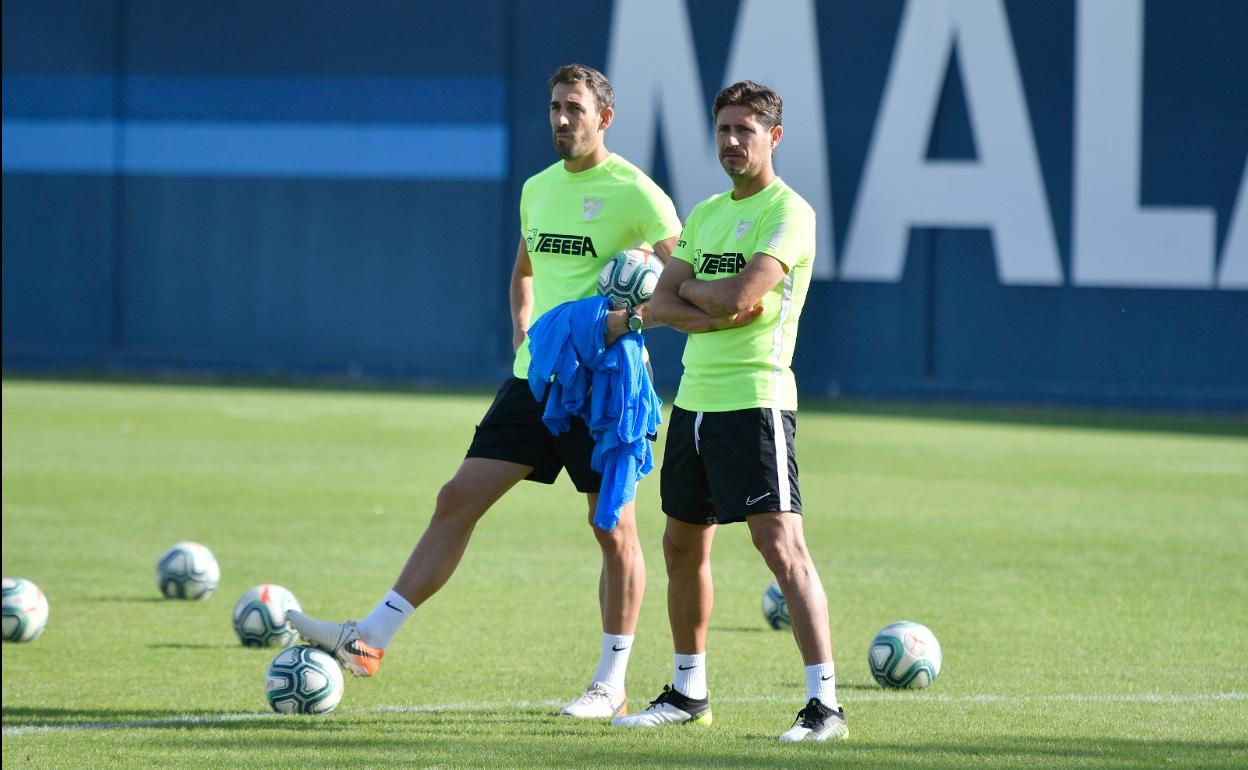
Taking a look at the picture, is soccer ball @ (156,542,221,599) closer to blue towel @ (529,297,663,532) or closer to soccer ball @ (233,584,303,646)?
soccer ball @ (233,584,303,646)

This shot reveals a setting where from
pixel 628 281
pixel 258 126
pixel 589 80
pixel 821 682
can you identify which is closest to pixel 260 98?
pixel 258 126

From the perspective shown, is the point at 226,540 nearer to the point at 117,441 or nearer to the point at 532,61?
the point at 117,441

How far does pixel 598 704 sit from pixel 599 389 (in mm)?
1253

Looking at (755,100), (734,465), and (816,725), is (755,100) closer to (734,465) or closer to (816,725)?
(734,465)

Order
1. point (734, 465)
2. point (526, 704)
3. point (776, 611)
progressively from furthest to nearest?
1. point (776, 611)
2. point (526, 704)
3. point (734, 465)

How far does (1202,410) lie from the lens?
82.4ft

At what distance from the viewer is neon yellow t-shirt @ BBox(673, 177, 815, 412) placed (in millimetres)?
6367

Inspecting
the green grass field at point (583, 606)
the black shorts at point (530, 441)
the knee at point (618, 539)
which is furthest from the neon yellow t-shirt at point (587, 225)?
the green grass field at point (583, 606)

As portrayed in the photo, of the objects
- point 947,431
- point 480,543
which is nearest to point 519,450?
point 480,543

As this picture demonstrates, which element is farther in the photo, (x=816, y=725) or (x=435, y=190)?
(x=435, y=190)

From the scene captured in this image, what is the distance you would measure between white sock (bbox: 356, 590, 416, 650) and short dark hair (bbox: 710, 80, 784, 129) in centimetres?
229

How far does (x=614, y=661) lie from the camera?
7.08 m

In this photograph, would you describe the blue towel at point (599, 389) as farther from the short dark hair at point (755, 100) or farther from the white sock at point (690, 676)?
the short dark hair at point (755, 100)

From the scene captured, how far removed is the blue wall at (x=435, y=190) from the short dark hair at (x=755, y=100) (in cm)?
1948
